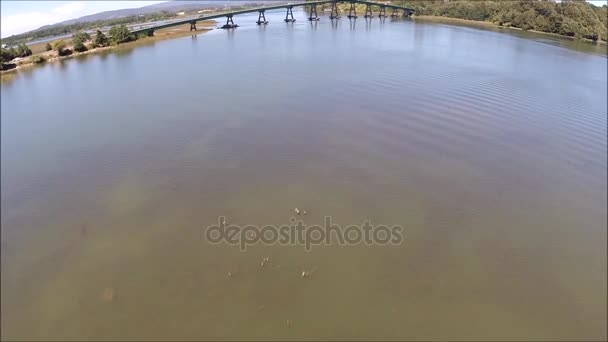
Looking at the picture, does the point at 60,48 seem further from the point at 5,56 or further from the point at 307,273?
the point at 307,273

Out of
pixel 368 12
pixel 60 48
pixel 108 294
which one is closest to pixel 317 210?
pixel 108 294

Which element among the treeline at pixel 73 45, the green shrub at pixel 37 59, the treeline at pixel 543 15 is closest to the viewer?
the treeline at pixel 73 45

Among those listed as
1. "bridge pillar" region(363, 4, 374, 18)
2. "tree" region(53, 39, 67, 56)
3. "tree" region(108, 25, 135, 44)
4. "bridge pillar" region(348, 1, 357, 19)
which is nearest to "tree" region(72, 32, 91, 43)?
"tree" region(53, 39, 67, 56)

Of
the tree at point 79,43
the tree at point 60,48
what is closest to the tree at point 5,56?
the tree at point 60,48

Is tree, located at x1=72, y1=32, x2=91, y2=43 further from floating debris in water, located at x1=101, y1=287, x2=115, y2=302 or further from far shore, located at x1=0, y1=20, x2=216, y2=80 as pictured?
floating debris in water, located at x1=101, y1=287, x2=115, y2=302

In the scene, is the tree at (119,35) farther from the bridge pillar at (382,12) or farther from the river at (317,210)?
the bridge pillar at (382,12)
